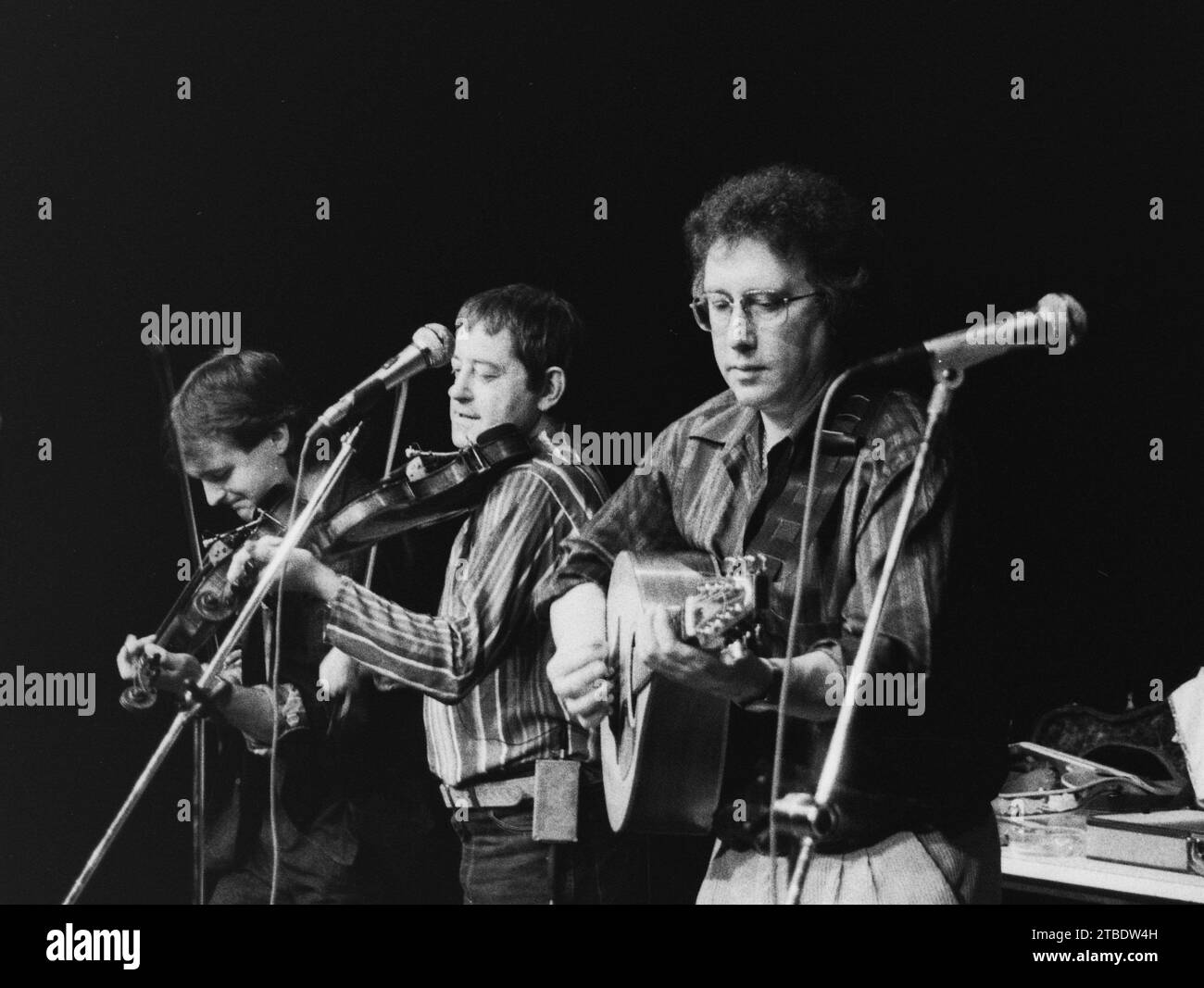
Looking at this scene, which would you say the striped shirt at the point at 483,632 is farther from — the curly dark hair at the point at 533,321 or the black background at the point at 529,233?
the curly dark hair at the point at 533,321

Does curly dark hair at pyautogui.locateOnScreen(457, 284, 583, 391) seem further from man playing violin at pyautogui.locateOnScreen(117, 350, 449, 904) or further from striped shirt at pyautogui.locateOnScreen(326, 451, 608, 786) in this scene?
man playing violin at pyautogui.locateOnScreen(117, 350, 449, 904)

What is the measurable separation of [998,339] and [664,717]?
2.74 ft

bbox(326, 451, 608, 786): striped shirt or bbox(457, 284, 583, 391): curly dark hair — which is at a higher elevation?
bbox(457, 284, 583, 391): curly dark hair

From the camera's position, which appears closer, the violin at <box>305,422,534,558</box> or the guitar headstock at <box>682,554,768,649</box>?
the guitar headstock at <box>682,554,768,649</box>

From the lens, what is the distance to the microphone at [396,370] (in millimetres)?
2797

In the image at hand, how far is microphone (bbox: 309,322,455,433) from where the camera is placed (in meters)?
2.80

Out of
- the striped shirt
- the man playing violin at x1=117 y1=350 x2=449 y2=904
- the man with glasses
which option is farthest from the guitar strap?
the man playing violin at x1=117 y1=350 x2=449 y2=904

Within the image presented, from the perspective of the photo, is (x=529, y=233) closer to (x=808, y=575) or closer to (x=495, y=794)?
(x=808, y=575)

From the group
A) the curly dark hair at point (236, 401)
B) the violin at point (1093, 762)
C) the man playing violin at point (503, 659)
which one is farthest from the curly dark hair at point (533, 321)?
the violin at point (1093, 762)

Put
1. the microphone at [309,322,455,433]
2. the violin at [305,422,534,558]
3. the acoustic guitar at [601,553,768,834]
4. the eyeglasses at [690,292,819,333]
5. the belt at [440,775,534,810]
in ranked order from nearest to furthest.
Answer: the acoustic guitar at [601,553,768,834] → the eyeglasses at [690,292,819,333] → the belt at [440,775,534,810] → the violin at [305,422,534,558] → the microphone at [309,322,455,433]

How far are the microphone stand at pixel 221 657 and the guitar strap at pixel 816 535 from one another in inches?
34.9

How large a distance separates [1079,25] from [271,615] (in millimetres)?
1949

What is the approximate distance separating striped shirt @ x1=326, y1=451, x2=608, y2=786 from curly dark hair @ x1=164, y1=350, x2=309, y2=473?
0.39m
